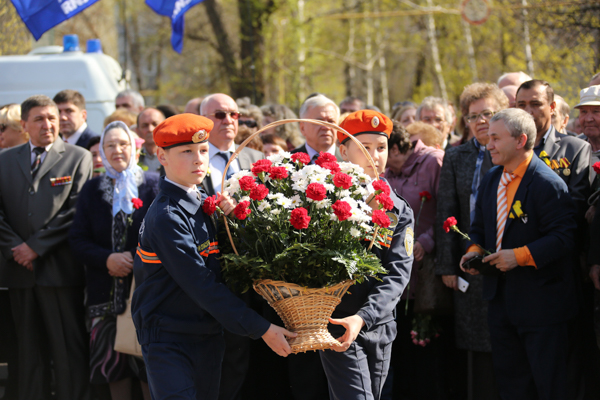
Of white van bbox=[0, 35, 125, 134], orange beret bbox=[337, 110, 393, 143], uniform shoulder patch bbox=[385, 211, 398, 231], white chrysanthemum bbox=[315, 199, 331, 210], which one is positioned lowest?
uniform shoulder patch bbox=[385, 211, 398, 231]

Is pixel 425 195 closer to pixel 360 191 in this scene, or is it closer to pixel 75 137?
pixel 360 191

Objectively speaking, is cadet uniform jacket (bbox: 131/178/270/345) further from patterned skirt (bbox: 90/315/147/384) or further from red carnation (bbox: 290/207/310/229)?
patterned skirt (bbox: 90/315/147/384)

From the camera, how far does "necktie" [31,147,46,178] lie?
4.99m

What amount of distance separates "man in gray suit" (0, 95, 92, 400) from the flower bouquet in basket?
2457 millimetres

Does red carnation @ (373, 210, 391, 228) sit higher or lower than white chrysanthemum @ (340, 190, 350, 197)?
lower

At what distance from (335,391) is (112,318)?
2037 millimetres

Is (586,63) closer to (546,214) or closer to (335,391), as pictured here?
(546,214)

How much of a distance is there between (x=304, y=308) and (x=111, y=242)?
7.50 feet

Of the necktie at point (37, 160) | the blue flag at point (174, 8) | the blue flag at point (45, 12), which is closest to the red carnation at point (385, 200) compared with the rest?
the necktie at point (37, 160)

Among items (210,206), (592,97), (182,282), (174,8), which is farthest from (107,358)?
(174,8)

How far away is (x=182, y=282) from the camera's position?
2939 mm

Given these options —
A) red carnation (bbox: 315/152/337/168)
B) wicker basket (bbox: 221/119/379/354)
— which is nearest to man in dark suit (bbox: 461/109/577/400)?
red carnation (bbox: 315/152/337/168)

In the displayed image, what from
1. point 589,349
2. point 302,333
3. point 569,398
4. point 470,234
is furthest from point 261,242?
point 589,349

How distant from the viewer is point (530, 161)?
3.88 meters
